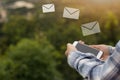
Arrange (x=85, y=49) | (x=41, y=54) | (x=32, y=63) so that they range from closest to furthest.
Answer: (x=85, y=49)
(x=32, y=63)
(x=41, y=54)

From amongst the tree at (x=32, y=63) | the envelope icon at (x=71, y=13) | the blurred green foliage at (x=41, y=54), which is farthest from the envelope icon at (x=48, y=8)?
the tree at (x=32, y=63)

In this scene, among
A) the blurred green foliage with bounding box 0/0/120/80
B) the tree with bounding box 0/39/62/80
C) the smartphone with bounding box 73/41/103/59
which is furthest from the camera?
the tree with bounding box 0/39/62/80

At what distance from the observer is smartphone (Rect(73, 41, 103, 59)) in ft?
4.87

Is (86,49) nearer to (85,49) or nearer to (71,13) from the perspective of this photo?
(85,49)

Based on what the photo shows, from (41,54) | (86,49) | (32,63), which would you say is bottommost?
(41,54)

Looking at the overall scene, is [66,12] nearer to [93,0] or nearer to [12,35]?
[93,0]

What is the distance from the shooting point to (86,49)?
4.92 ft

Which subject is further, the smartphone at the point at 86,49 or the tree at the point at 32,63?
the tree at the point at 32,63

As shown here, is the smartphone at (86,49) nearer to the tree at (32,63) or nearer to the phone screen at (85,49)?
the phone screen at (85,49)

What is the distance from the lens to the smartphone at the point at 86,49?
1.48m

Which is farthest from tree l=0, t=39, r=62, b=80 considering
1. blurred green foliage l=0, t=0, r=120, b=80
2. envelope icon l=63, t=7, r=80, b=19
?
envelope icon l=63, t=7, r=80, b=19

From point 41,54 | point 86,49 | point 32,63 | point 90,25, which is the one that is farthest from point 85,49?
point 41,54

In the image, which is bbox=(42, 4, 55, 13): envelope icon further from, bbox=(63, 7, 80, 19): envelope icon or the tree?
the tree

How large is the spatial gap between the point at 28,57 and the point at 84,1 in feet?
41.8
